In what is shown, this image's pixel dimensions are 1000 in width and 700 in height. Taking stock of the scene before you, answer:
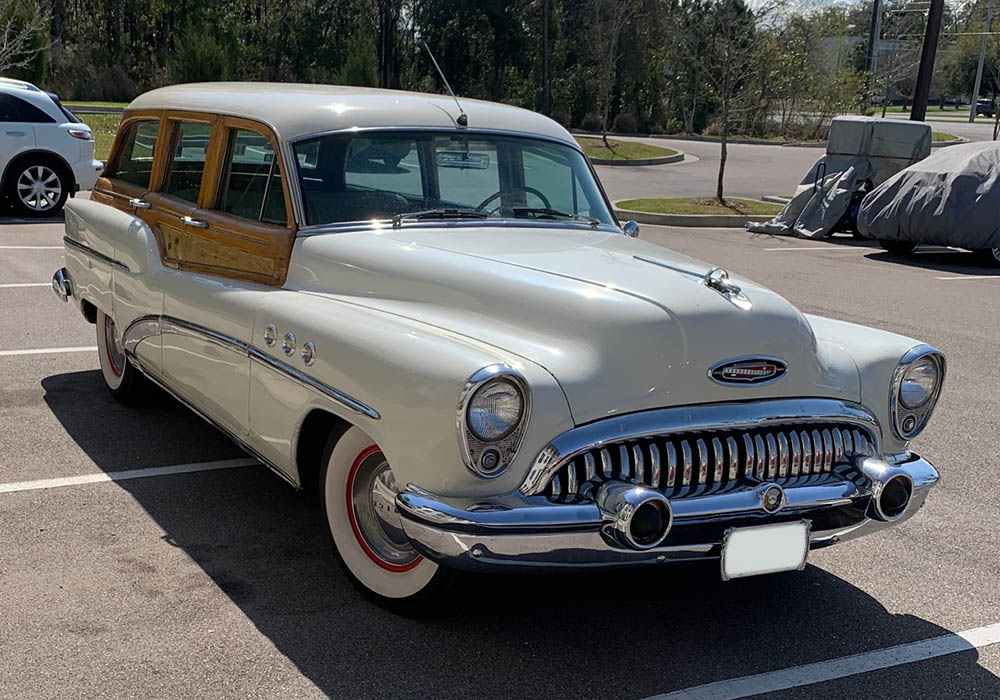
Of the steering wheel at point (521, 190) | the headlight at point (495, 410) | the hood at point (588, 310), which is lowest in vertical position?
the headlight at point (495, 410)

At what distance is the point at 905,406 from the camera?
4113 millimetres

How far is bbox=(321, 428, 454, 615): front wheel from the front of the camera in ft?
12.1

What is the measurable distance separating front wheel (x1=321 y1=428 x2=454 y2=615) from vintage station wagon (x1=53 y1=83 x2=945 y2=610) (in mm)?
11

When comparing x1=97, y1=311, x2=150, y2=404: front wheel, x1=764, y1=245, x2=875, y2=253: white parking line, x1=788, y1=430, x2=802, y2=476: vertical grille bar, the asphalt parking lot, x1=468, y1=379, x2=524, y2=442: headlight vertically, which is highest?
x1=468, y1=379, x2=524, y2=442: headlight

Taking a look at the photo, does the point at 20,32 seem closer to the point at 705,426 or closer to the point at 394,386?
the point at 394,386

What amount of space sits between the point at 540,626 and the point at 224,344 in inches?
69.0

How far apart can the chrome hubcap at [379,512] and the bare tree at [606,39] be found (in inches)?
1233

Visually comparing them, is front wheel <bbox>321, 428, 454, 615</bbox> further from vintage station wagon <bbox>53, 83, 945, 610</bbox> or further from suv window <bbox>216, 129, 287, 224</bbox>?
suv window <bbox>216, 129, 287, 224</bbox>

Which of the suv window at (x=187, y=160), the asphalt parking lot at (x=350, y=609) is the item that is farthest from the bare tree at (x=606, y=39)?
the asphalt parking lot at (x=350, y=609)

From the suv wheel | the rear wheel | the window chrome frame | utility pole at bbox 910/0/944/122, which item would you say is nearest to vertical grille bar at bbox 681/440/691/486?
the window chrome frame

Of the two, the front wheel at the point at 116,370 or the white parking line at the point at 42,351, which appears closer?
the front wheel at the point at 116,370

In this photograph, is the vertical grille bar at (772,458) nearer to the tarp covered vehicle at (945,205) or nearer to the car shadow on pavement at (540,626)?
the car shadow on pavement at (540,626)

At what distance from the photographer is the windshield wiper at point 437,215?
457cm

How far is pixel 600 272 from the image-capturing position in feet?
13.2
